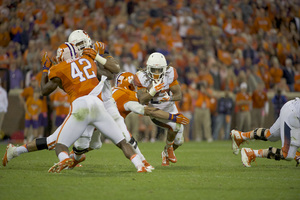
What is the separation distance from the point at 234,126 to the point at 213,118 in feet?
2.87

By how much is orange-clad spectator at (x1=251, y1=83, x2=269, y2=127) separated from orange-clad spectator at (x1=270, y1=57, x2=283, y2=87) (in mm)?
1131

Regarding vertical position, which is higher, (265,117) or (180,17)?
(180,17)

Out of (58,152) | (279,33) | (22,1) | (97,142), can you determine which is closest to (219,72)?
(279,33)

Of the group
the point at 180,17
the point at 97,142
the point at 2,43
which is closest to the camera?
the point at 97,142

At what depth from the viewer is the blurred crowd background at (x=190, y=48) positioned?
1473 centimetres

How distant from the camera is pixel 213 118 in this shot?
53.8ft

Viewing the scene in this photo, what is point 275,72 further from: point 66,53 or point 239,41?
point 66,53

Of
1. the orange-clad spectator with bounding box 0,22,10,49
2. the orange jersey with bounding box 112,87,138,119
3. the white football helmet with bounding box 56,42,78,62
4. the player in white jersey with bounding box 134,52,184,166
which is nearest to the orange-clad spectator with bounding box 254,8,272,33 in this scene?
the orange-clad spectator with bounding box 0,22,10,49

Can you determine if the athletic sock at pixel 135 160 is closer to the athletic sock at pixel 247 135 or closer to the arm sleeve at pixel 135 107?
the arm sleeve at pixel 135 107

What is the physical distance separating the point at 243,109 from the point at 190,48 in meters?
2.71

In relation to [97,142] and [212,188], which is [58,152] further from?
[212,188]

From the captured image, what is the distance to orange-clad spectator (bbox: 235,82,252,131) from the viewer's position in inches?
632

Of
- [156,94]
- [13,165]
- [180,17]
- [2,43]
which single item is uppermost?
[180,17]

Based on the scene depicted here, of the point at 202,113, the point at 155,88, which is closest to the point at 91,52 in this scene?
the point at 155,88
